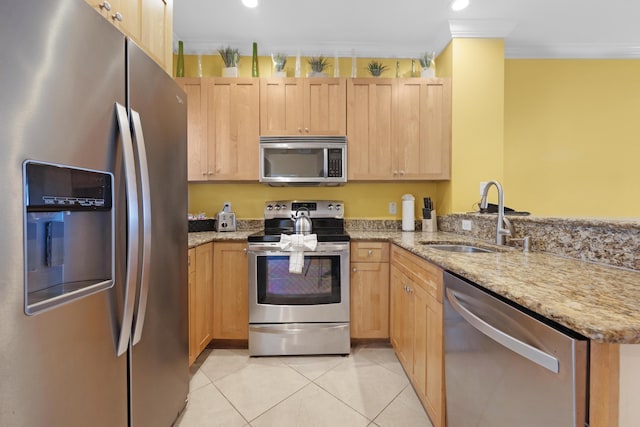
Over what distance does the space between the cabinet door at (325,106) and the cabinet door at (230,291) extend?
→ 4.07ft

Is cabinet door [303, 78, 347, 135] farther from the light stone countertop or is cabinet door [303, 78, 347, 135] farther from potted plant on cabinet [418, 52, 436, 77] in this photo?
the light stone countertop

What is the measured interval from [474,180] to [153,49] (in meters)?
2.58

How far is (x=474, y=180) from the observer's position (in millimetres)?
2498

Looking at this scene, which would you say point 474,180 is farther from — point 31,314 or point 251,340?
point 31,314

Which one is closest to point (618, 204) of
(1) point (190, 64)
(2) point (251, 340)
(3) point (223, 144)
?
(2) point (251, 340)

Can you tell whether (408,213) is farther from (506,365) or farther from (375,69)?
(506,365)

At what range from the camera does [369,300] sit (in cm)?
223

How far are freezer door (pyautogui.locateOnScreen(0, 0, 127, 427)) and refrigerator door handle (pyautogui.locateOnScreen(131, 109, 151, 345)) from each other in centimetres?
7

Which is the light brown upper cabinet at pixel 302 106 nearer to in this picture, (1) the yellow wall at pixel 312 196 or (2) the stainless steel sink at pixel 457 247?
(1) the yellow wall at pixel 312 196

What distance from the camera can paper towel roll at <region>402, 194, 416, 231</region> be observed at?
2621mm

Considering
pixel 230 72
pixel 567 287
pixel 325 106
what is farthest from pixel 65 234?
pixel 230 72

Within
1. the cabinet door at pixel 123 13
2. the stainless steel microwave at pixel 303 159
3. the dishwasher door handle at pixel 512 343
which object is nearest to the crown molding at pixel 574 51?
the stainless steel microwave at pixel 303 159

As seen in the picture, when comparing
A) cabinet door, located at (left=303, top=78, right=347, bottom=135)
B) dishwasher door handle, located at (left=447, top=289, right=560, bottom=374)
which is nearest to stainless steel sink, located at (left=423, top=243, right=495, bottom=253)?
dishwasher door handle, located at (left=447, top=289, right=560, bottom=374)

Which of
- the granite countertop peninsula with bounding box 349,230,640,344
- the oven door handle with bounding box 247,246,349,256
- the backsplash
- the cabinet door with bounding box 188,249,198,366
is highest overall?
the backsplash
